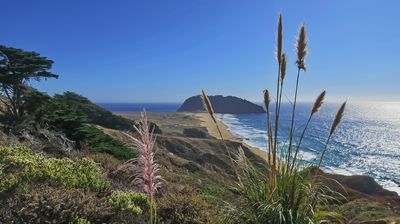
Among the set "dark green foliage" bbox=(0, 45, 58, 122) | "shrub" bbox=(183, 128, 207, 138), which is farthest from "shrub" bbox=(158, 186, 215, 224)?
"shrub" bbox=(183, 128, 207, 138)

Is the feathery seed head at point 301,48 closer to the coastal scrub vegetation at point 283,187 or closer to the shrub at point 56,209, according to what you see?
the coastal scrub vegetation at point 283,187

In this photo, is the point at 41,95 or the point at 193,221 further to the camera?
the point at 41,95

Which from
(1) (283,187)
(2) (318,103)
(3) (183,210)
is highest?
(2) (318,103)

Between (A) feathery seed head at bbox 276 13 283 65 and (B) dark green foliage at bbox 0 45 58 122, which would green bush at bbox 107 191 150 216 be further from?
(B) dark green foliage at bbox 0 45 58 122

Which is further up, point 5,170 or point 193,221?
point 5,170

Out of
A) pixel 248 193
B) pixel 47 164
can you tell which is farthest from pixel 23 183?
pixel 248 193

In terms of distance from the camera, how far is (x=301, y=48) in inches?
164

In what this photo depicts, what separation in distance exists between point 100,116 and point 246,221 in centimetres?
4362

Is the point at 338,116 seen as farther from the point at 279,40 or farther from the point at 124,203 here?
the point at 124,203

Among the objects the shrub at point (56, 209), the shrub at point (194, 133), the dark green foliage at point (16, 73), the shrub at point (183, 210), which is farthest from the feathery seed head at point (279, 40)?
the shrub at point (194, 133)

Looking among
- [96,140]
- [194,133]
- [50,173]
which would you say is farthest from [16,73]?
[194,133]

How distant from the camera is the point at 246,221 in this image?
13.8ft

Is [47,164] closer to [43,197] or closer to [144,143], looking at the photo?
[43,197]

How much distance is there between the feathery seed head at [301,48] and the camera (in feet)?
13.6
